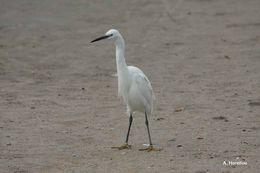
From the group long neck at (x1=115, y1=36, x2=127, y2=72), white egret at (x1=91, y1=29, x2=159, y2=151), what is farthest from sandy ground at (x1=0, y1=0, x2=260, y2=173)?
long neck at (x1=115, y1=36, x2=127, y2=72)

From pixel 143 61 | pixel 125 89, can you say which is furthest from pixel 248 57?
pixel 125 89

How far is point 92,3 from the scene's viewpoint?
20531mm

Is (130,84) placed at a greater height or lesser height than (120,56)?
lesser

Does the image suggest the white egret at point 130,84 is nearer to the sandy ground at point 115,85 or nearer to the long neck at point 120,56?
the long neck at point 120,56

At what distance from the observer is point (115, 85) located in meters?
12.9

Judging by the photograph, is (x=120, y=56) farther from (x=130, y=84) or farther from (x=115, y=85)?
(x=115, y=85)

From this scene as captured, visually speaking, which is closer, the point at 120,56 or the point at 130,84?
the point at 120,56

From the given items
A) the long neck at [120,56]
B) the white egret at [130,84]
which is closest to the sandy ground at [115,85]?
the white egret at [130,84]

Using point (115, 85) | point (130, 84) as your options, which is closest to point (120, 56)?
point (130, 84)

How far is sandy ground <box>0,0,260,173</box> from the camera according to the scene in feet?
28.0

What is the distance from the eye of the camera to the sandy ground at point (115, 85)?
854 centimetres

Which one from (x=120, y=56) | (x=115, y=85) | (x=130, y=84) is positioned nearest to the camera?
(x=120, y=56)

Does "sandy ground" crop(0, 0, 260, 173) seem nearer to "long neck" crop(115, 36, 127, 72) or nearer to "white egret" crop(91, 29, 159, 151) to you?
"white egret" crop(91, 29, 159, 151)

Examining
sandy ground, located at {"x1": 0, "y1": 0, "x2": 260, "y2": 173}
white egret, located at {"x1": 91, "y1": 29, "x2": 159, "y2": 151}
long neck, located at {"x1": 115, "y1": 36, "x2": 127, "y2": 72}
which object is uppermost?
long neck, located at {"x1": 115, "y1": 36, "x2": 127, "y2": 72}
